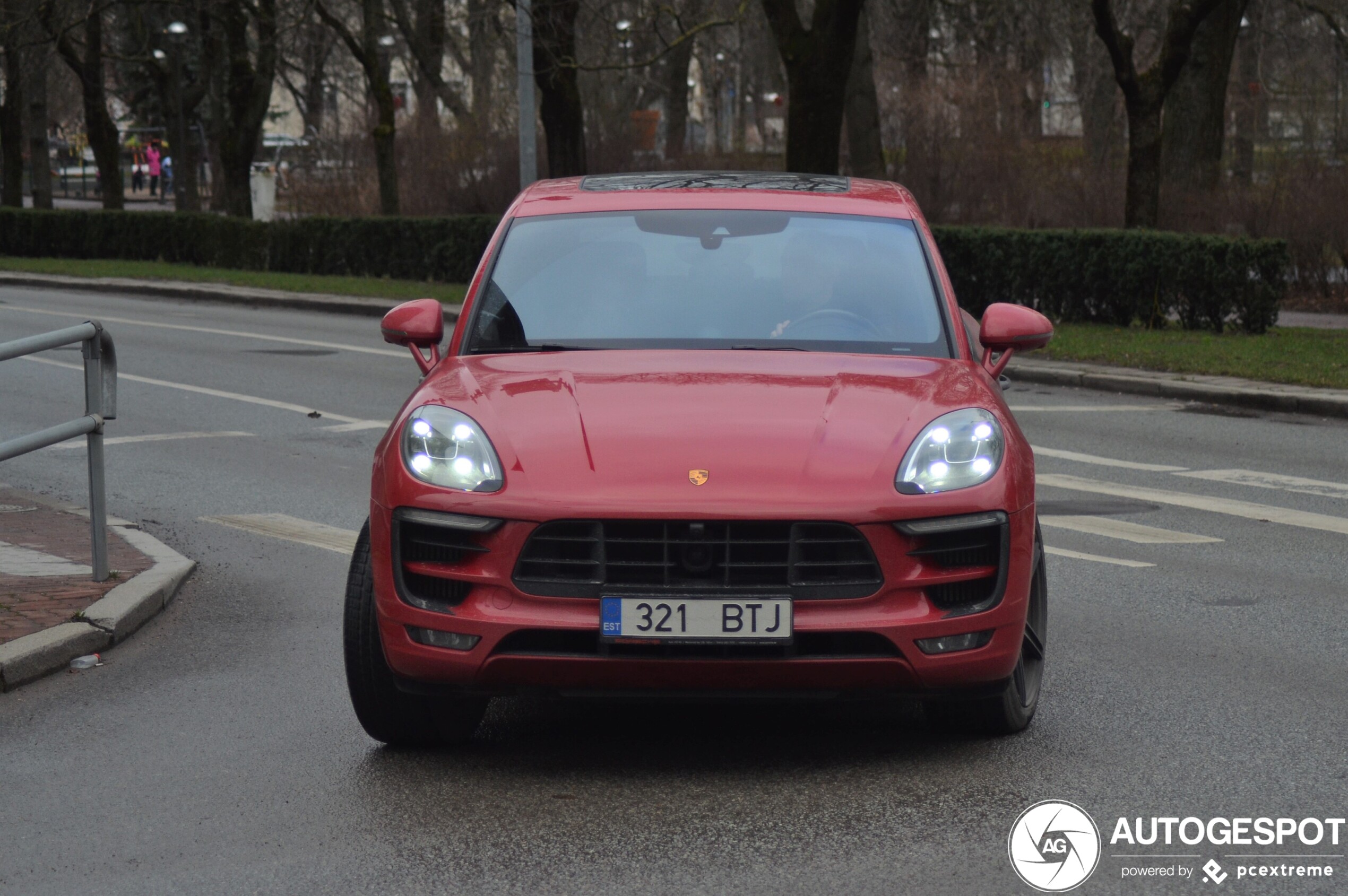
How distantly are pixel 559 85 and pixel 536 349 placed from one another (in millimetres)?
22214

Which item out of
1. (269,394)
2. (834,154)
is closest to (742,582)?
(269,394)

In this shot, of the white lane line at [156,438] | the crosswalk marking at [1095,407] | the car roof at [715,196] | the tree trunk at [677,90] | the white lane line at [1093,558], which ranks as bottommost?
the white lane line at [1093,558]

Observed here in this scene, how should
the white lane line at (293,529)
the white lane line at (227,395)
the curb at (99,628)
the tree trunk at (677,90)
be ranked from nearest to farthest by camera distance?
the curb at (99,628) → the white lane line at (293,529) → the white lane line at (227,395) → the tree trunk at (677,90)

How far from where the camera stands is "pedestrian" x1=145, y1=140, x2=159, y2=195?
71.2 m

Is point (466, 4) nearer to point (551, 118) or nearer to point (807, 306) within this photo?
point (551, 118)

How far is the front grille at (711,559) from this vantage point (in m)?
4.54

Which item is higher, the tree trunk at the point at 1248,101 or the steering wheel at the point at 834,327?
the tree trunk at the point at 1248,101

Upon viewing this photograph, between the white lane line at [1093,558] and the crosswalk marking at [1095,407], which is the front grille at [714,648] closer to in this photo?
the white lane line at [1093,558]

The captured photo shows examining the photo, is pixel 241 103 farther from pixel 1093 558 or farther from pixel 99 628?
→ pixel 99 628

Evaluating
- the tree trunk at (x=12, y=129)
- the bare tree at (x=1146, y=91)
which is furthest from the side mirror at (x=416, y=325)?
the tree trunk at (x=12, y=129)

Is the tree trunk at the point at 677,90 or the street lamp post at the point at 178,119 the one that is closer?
the street lamp post at the point at 178,119

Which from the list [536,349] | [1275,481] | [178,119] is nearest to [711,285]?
[536,349]

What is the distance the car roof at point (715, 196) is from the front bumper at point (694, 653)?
1881 mm
